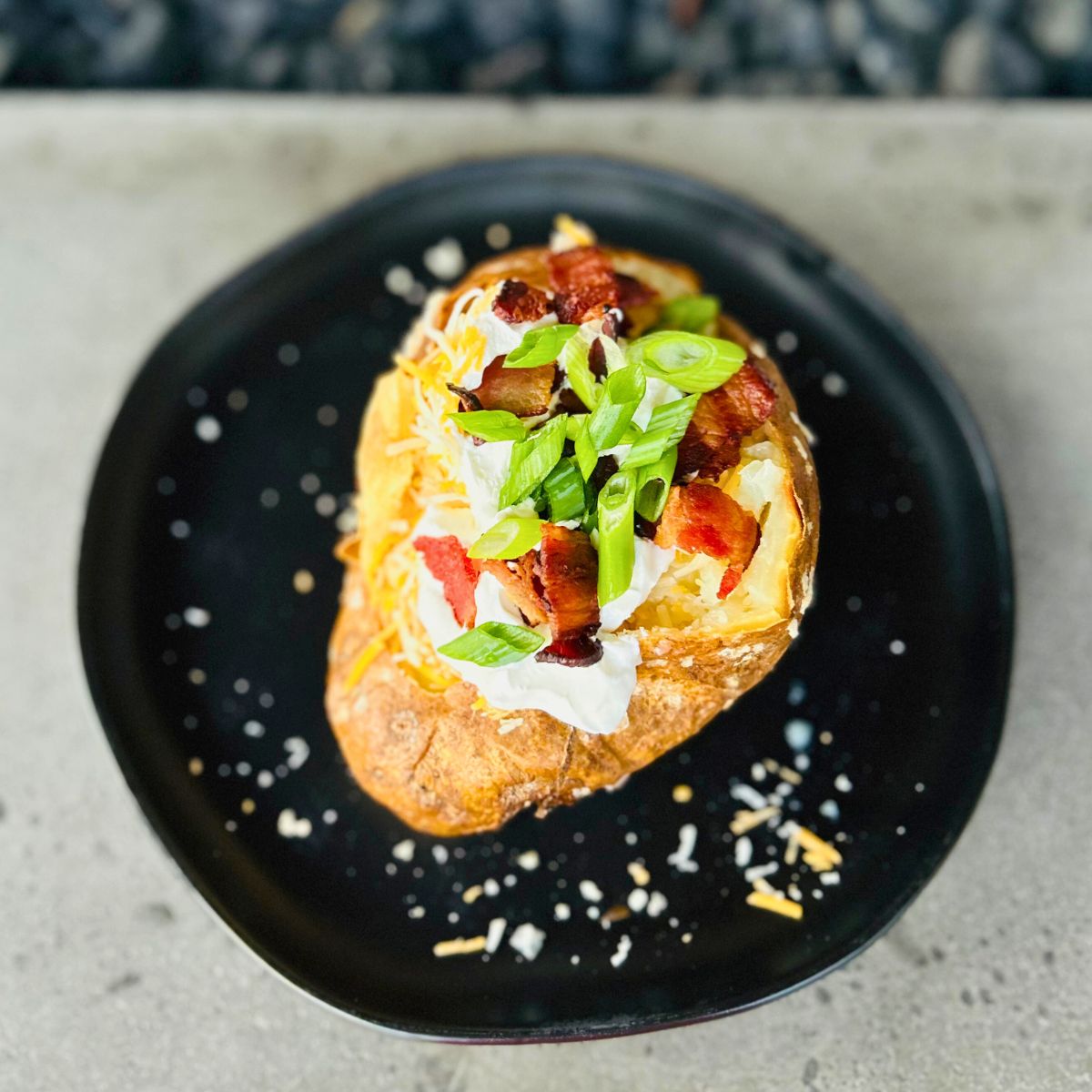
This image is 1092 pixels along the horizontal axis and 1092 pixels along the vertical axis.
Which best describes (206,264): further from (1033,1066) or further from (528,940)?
(1033,1066)

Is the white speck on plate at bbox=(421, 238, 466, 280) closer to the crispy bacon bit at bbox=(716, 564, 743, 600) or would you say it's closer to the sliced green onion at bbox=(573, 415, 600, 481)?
the sliced green onion at bbox=(573, 415, 600, 481)

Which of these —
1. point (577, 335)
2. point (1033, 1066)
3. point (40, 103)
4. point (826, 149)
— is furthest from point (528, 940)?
point (40, 103)

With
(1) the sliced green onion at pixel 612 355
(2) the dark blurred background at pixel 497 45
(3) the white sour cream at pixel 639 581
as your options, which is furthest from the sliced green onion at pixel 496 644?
(2) the dark blurred background at pixel 497 45

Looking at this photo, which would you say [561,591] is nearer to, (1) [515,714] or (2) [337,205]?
(1) [515,714]

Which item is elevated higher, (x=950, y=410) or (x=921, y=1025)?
(x=950, y=410)

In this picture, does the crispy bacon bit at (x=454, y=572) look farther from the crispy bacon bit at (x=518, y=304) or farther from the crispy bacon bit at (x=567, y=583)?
the crispy bacon bit at (x=518, y=304)
